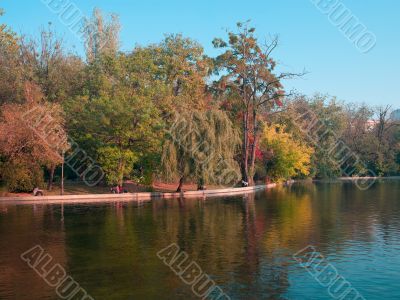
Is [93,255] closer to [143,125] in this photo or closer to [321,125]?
[143,125]

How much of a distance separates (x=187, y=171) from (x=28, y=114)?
595 inches

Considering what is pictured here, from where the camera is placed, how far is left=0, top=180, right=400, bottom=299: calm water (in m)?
14.5

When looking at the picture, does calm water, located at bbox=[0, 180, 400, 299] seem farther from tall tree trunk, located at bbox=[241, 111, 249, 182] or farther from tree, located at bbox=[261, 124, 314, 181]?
tree, located at bbox=[261, 124, 314, 181]

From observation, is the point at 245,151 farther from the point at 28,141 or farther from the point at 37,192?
the point at 28,141

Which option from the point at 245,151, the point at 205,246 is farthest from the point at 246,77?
the point at 205,246

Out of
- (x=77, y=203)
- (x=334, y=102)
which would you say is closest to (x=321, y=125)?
(x=334, y=102)

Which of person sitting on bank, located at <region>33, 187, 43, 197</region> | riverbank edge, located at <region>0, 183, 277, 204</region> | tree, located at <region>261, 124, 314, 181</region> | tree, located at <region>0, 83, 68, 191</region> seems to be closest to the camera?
tree, located at <region>0, 83, 68, 191</region>

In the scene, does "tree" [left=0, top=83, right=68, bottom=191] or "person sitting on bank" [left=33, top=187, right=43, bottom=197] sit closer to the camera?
"tree" [left=0, top=83, right=68, bottom=191]

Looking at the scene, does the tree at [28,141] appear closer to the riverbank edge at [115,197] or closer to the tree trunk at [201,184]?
the riverbank edge at [115,197]

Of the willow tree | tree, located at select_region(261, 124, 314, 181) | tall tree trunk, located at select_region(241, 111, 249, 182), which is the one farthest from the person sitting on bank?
tree, located at select_region(261, 124, 314, 181)

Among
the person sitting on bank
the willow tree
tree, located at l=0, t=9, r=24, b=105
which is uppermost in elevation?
tree, located at l=0, t=9, r=24, b=105

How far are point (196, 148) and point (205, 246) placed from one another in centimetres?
2613

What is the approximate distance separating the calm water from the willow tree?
10.7 meters

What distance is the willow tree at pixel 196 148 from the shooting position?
4578 centimetres
